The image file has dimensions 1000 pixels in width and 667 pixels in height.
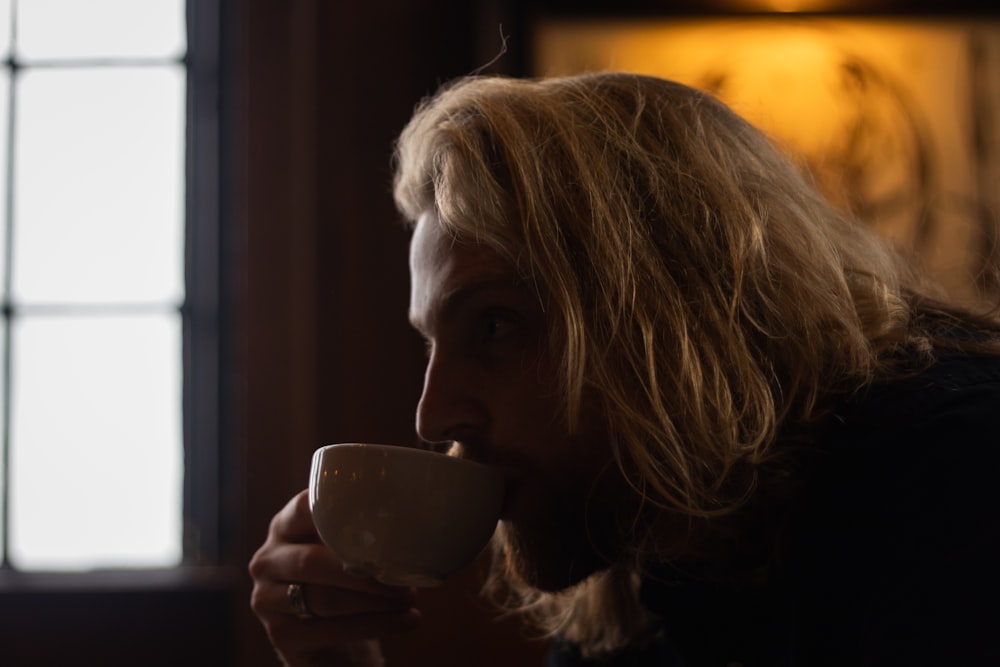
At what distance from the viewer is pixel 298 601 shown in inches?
34.1

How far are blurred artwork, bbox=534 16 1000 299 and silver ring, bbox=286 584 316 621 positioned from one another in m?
0.86

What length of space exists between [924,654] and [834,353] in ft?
0.93

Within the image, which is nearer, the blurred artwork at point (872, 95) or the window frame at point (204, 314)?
the blurred artwork at point (872, 95)

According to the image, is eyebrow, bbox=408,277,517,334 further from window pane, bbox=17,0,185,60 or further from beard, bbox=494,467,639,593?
window pane, bbox=17,0,185,60

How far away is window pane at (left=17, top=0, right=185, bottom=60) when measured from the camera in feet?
5.55

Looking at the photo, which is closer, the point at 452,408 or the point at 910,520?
the point at 910,520

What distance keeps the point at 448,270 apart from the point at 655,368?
19 cm

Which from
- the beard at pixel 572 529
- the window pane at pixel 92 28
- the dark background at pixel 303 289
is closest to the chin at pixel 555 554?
the beard at pixel 572 529

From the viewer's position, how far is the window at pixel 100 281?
1.59 meters

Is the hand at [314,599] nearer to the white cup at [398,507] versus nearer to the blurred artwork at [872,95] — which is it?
the white cup at [398,507]

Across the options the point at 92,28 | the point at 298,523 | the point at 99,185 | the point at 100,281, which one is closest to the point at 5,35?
the point at 92,28

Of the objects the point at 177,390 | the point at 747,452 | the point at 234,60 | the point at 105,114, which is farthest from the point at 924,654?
the point at 105,114

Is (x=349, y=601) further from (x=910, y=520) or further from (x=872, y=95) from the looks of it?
(x=872, y=95)

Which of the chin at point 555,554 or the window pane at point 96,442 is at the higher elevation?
the chin at point 555,554
